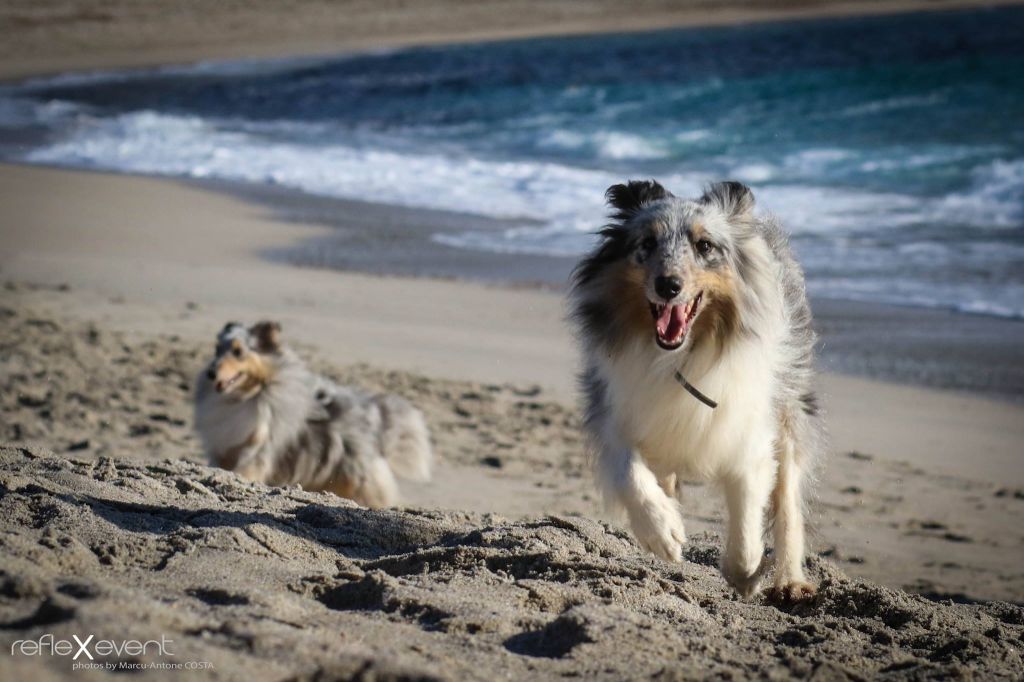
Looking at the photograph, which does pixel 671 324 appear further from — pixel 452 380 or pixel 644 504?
pixel 452 380

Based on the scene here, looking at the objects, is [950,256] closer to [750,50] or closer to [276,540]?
[276,540]

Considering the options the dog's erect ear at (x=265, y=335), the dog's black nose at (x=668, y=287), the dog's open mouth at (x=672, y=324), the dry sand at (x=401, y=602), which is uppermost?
the dog's black nose at (x=668, y=287)

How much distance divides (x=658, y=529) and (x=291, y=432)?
345 cm

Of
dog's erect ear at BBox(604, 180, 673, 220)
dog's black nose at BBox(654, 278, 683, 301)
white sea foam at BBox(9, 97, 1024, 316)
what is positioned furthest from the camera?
white sea foam at BBox(9, 97, 1024, 316)

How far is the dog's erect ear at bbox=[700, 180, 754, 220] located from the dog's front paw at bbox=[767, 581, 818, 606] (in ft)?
4.96

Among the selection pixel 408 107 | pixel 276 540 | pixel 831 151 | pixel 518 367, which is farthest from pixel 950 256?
pixel 408 107

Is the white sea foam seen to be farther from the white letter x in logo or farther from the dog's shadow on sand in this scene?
the white letter x in logo

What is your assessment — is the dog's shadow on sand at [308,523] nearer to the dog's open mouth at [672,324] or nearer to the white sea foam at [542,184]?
the dog's open mouth at [672,324]

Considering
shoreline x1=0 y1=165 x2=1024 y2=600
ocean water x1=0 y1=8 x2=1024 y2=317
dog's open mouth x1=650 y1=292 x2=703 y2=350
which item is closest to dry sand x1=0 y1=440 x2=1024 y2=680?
dog's open mouth x1=650 y1=292 x2=703 y2=350

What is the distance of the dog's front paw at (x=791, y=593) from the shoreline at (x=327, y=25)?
120 ft

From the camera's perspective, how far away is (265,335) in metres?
7.68

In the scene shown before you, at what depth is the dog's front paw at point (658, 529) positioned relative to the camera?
4.70 meters

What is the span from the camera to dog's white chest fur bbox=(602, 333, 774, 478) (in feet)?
15.8

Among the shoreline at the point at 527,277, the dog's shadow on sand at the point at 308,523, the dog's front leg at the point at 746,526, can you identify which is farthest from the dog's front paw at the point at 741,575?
the shoreline at the point at 527,277
